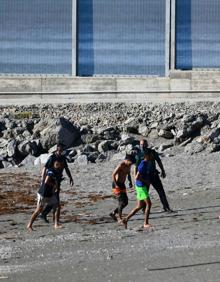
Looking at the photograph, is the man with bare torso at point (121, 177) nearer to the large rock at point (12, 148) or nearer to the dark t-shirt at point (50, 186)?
the dark t-shirt at point (50, 186)

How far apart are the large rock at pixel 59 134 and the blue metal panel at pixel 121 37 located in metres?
14.2

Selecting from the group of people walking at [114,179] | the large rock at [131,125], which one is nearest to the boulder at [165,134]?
the large rock at [131,125]

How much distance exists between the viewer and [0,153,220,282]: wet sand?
12.6 m

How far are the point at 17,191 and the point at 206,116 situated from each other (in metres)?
14.1

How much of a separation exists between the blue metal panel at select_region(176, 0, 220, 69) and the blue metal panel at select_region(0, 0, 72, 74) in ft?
20.8

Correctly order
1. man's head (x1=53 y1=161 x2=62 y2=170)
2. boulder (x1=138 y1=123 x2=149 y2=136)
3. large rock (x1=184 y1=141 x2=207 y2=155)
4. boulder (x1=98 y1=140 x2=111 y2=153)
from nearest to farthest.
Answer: man's head (x1=53 y1=161 x2=62 y2=170), large rock (x1=184 y1=141 x2=207 y2=155), boulder (x1=98 y1=140 x2=111 y2=153), boulder (x1=138 y1=123 x2=149 y2=136)

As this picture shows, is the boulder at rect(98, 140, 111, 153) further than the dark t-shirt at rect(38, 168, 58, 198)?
Yes

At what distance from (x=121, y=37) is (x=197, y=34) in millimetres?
4316

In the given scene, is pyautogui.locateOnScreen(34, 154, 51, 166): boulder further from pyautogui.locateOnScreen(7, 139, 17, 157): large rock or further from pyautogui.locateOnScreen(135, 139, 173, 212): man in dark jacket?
pyautogui.locateOnScreen(135, 139, 173, 212): man in dark jacket

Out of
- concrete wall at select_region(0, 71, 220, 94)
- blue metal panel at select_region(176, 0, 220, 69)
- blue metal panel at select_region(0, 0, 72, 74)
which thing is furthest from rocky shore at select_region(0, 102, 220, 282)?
blue metal panel at select_region(176, 0, 220, 69)

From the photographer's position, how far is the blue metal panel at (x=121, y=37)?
1874 inches

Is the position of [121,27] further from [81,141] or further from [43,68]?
[81,141]

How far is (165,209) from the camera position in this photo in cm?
1825

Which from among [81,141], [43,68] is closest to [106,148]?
[81,141]
